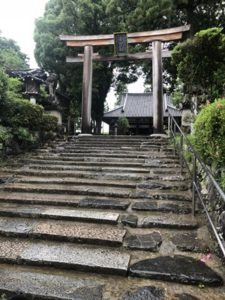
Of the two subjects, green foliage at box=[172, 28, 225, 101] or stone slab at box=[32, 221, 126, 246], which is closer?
stone slab at box=[32, 221, 126, 246]

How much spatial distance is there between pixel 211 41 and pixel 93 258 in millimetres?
7005

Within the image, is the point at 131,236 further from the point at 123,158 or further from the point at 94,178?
the point at 123,158

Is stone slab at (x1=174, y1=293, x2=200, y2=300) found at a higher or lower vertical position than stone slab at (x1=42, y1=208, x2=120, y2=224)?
lower

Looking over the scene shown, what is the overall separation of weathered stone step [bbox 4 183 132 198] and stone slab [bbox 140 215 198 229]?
998 mm

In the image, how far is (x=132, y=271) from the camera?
9.05 feet

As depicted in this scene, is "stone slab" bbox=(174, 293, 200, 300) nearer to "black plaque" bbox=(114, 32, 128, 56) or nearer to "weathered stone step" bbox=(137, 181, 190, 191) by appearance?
"weathered stone step" bbox=(137, 181, 190, 191)

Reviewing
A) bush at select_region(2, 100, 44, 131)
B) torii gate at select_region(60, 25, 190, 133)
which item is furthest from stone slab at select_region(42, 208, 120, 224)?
torii gate at select_region(60, 25, 190, 133)

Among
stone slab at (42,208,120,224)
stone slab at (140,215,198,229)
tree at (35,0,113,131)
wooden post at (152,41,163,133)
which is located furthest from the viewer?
tree at (35,0,113,131)

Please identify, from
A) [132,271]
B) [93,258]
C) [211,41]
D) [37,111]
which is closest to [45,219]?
[93,258]

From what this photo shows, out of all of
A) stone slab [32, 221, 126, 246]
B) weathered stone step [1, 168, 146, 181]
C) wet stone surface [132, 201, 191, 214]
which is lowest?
stone slab [32, 221, 126, 246]

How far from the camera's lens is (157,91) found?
415 inches

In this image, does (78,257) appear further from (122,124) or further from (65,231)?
(122,124)

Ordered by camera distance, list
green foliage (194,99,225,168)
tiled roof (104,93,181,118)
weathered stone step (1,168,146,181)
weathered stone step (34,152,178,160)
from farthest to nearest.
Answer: tiled roof (104,93,181,118), weathered stone step (34,152,178,160), weathered stone step (1,168,146,181), green foliage (194,99,225,168)

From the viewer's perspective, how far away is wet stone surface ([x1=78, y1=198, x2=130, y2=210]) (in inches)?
168
